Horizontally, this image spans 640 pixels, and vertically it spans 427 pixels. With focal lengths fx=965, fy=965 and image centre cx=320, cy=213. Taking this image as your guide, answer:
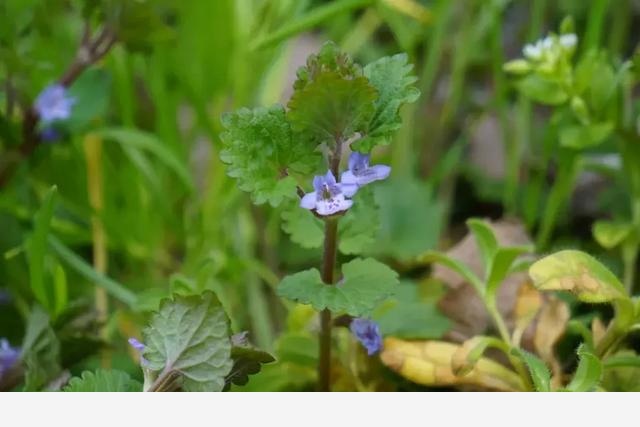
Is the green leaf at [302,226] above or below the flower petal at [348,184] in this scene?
below

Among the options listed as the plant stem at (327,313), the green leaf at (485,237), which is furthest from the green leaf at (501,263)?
the plant stem at (327,313)

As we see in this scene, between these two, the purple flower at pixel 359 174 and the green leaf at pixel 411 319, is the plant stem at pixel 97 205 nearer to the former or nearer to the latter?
the green leaf at pixel 411 319

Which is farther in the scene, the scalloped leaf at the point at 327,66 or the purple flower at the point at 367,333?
the purple flower at the point at 367,333

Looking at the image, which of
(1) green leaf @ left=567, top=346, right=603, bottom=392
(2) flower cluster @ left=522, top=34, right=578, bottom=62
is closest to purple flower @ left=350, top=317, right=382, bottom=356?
(1) green leaf @ left=567, top=346, right=603, bottom=392
